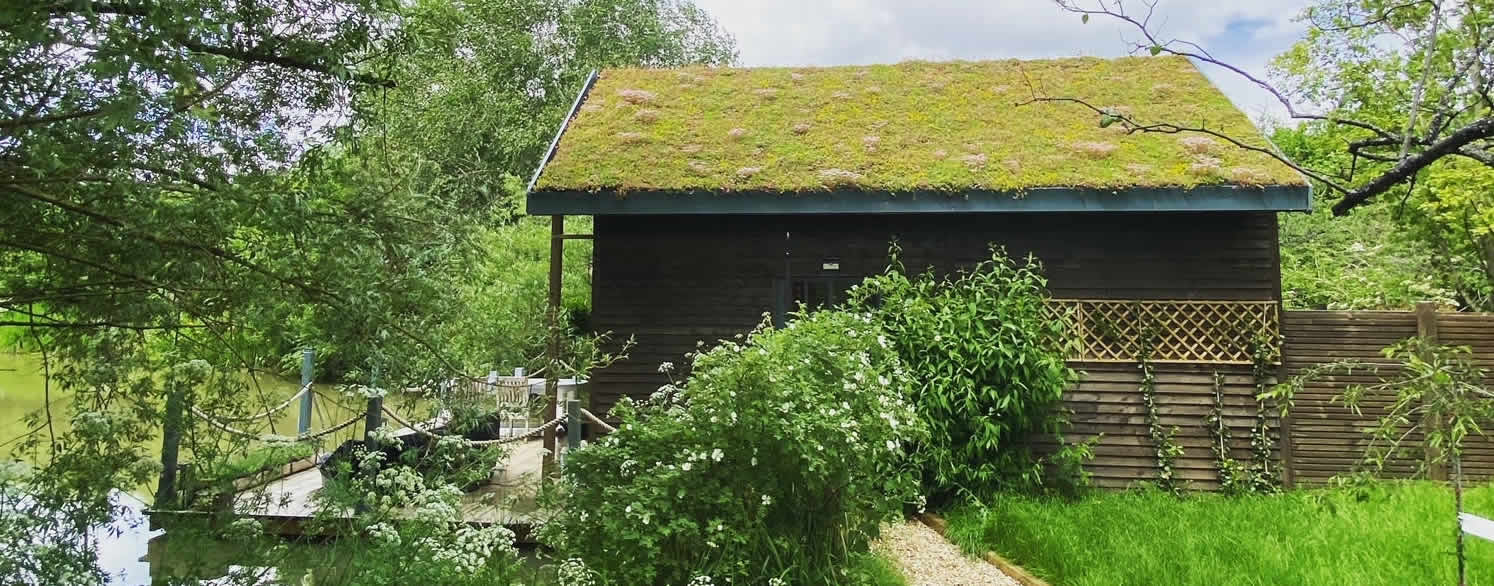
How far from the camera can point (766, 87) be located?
966 centimetres

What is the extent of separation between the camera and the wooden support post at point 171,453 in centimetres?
328

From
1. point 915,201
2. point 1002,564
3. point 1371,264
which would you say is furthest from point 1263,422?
point 1371,264

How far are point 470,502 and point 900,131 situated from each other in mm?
5312

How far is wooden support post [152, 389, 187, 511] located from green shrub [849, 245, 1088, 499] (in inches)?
175

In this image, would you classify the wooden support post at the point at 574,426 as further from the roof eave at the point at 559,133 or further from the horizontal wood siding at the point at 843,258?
the roof eave at the point at 559,133

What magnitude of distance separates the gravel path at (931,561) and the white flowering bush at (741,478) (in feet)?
2.27

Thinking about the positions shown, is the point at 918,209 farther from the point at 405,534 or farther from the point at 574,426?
the point at 405,534

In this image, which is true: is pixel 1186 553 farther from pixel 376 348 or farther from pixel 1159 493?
pixel 376 348

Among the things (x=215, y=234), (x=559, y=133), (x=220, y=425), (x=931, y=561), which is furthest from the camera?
(x=559, y=133)

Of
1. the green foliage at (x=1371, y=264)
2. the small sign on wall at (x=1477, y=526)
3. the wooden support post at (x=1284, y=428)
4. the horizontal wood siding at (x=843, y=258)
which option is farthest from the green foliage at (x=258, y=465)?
the green foliage at (x=1371, y=264)

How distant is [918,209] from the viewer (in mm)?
7199

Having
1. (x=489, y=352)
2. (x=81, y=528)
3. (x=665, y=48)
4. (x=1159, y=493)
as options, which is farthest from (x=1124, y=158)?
(x=665, y=48)

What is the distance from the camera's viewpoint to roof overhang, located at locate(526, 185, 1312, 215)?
22.8 feet

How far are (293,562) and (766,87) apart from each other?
7.49 metres
